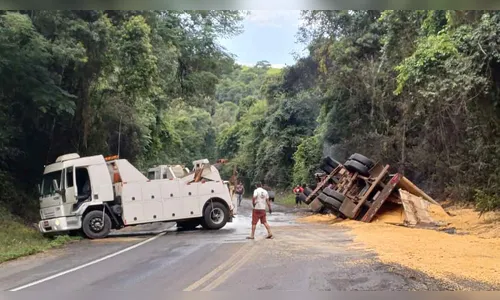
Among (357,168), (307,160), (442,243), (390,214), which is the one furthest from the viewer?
(307,160)

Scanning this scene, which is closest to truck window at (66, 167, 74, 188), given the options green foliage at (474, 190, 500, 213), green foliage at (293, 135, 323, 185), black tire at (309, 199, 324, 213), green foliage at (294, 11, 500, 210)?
black tire at (309, 199, 324, 213)

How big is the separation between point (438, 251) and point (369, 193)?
8.17 m

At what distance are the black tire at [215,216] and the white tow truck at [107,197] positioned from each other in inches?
1.5

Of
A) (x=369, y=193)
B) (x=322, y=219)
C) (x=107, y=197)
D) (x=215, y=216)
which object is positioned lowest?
(x=322, y=219)

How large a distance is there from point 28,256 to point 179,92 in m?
20.8

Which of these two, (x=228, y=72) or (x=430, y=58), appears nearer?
(x=430, y=58)

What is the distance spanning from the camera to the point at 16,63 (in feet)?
60.5

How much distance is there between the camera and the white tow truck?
1814 cm

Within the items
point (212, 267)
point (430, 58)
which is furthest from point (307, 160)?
point (212, 267)

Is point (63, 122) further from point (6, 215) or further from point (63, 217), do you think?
point (63, 217)

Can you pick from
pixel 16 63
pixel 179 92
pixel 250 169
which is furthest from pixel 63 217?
pixel 250 169

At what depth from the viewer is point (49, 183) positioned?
18.9 metres

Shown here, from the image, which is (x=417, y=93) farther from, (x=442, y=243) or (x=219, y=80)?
(x=219, y=80)

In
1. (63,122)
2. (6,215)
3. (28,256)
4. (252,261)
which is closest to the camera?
(252,261)
